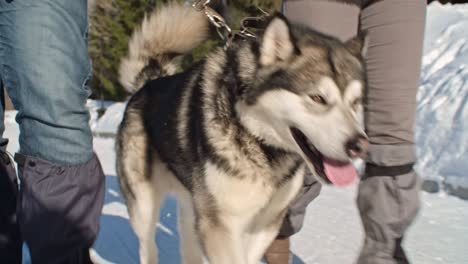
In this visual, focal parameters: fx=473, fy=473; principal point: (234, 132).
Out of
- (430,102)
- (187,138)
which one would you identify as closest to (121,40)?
(430,102)

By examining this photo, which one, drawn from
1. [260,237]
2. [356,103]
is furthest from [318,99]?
[260,237]

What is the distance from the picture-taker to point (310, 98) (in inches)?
72.2

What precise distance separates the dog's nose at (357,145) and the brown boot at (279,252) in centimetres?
104

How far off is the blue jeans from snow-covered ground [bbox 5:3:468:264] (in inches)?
53.8

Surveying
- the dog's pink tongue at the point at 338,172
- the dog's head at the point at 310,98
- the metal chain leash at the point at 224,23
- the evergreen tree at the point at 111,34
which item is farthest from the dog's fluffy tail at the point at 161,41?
the evergreen tree at the point at 111,34

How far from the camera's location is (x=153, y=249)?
268 cm

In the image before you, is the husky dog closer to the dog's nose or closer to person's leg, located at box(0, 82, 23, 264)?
the dog's nose

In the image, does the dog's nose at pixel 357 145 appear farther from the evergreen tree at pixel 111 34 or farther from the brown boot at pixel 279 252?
the evergreen tree at pixel 111 34

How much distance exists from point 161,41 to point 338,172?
1.62m

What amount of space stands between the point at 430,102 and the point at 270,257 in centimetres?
382

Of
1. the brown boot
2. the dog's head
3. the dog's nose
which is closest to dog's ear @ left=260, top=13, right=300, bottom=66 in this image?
the dog's head

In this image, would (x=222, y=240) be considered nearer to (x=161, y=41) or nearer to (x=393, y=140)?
(x=393, y=140)

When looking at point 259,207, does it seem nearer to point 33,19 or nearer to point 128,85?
point 33,19

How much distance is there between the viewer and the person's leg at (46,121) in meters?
1.62
